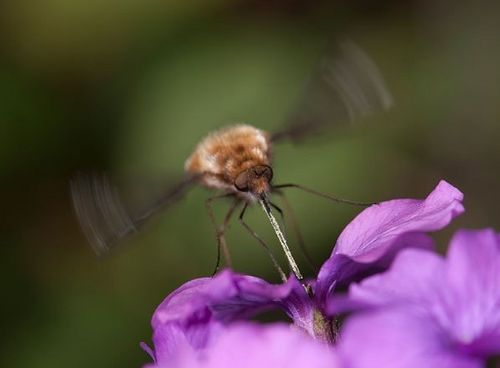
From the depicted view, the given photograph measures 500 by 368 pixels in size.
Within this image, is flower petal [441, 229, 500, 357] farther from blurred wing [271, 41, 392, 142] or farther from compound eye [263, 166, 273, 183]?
blurred wing [271, 41, 392, 142]

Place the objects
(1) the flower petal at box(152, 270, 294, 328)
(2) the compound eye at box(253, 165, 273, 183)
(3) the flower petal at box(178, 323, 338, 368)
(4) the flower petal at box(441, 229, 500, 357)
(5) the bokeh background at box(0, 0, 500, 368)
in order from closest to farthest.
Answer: (3) the flower petal at box(178, 323, 338, 368) < (4) the flower petal at box(441, 229, 500, 357) < (1) the flower petal at box(152, 270, 294, 328) < (2) the compound eye at box(253, 165, 273, 183) < (5) the bokeh background at box(0, 0, 500, 368)

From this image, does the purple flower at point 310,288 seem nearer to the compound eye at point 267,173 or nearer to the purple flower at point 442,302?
the purple flower at point 442,302

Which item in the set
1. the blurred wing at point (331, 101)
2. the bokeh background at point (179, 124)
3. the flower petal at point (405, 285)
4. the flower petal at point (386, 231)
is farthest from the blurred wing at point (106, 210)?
the bokeh background at point (179, 124)

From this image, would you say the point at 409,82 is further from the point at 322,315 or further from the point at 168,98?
the point at 322,315

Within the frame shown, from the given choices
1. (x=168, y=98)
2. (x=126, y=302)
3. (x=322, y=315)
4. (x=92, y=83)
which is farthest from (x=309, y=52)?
(x=322, y=315)

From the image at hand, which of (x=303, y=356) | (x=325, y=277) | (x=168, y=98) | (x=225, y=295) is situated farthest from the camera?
(x=168, y=98)

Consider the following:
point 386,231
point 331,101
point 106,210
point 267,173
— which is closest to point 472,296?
point 386,231

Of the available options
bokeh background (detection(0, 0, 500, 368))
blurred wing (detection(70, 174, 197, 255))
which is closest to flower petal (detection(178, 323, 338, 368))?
blurred wing (detection(70, 174, 197, 255))

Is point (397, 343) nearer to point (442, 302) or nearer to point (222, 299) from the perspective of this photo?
point (442, 302)
